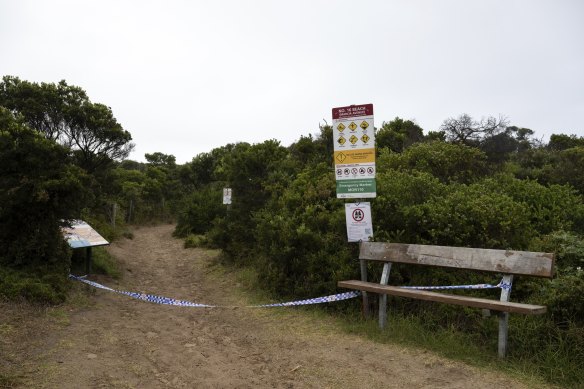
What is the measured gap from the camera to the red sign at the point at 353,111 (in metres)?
6.27

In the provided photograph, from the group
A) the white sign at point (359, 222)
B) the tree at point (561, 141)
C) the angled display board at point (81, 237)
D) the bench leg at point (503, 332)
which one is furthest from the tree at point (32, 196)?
the tree at point (561, 141)

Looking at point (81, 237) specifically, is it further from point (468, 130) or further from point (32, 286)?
point (468, 130)

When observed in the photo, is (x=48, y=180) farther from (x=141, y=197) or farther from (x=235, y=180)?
(x=141, y=197)

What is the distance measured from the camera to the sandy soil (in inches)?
165

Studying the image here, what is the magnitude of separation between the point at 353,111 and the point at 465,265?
102 inches

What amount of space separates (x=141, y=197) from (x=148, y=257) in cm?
1599

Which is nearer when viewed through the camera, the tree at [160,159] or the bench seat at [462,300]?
the bench seat at [462,300]

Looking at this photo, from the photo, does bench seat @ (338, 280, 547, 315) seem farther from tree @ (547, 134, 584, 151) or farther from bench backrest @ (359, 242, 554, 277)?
tree @ (547, 134, 584, 151)

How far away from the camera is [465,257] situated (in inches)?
204

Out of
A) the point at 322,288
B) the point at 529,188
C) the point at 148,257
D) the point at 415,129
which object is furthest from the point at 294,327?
the point at 415,129

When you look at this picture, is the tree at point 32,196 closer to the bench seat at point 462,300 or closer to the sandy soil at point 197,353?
the sandy soil at point 197,353

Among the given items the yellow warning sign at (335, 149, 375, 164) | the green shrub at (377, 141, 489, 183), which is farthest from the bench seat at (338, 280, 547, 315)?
the green shrub at (377, 141, 489, 183)

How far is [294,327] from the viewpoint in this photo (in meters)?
6.11

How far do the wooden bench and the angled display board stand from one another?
5719 millimetres
